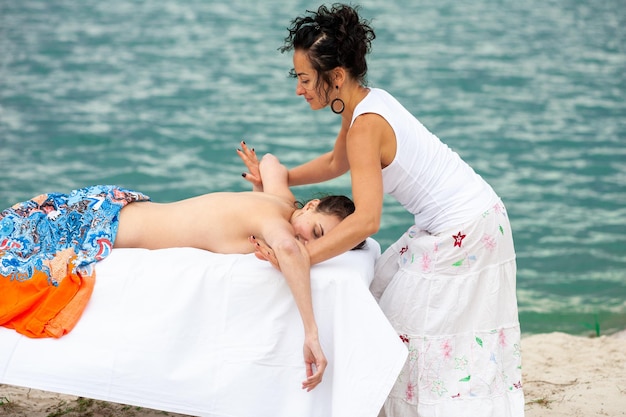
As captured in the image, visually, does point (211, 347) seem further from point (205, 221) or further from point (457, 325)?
point (457, 325)

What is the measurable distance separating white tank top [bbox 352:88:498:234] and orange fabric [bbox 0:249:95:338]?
1.06m

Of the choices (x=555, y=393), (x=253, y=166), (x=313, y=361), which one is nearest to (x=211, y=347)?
(x=313, y=361)

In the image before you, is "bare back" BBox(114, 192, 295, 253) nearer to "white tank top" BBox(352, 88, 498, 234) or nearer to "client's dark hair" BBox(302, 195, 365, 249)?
"client's dark hair" BBox(302, 195, 365, 249)

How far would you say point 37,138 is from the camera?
9516mm

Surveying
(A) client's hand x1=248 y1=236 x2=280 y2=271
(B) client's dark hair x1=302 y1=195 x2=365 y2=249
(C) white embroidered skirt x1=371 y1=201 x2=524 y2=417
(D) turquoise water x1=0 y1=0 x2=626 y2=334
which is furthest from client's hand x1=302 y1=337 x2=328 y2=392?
(D) turquoise water x1=0 y1=0 x2=626 y2=334

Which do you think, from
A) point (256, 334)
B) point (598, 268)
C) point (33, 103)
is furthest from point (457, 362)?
point (33, 103)

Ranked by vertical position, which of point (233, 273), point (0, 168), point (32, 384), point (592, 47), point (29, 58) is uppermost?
point (592, 47)

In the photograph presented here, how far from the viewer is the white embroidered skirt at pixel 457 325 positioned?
2885mm

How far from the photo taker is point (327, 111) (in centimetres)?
1109

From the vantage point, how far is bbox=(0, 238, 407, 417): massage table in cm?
275

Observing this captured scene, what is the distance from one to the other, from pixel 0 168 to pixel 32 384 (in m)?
6.40

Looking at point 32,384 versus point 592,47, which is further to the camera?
point 592,47

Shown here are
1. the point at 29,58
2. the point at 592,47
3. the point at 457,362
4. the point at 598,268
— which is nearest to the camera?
the point at 457,362

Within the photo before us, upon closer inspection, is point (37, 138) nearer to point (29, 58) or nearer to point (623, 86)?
point (29, 58)
